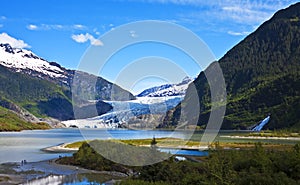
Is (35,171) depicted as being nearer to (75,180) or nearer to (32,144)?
(75,180)

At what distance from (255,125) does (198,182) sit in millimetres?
172306

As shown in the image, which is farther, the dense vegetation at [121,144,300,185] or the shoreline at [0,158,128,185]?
the shoreline at [0,158,128,185]

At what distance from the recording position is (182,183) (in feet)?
91.8

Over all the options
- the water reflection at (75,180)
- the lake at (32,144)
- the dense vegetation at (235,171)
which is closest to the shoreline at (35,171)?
the water reflection at (75,180)

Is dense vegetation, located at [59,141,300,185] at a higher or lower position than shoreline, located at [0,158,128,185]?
higher

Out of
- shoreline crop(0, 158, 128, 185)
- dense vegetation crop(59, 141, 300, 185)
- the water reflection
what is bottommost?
the water reflection

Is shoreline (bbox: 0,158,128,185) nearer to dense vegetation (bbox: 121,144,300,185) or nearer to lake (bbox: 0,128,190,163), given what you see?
lake (bbox: 0,128,190,163)

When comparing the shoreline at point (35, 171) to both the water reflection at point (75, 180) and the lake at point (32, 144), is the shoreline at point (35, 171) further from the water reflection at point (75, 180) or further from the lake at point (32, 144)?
the lake at point (32, 144)

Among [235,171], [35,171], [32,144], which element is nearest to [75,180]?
[35,171]

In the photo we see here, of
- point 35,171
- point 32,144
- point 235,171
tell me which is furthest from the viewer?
point 32,144

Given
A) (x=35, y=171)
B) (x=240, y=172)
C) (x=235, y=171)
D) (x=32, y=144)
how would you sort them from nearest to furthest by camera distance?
(x=240, y=172) < (x=235, y=171) < (x=35, y=171) < (x=32, y=144)

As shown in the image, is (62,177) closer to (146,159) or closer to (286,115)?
(146,159)

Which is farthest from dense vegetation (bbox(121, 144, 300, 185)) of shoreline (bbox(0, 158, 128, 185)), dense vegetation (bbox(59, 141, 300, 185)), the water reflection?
shoreline (bbox(0, 158, 128, 185))

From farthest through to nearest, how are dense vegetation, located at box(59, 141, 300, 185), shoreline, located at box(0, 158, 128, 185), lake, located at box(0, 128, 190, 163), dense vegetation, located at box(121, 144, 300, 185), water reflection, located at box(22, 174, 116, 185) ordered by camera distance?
lake, located at box(0, 128, 190, 163) < shoreline, located at box(0, 158, 128, 185) < water reflection, located at box(22, 174, 116, 185) < dense vegetation, located at box(59, 141, 300, 185) < dense vegetation, located at box(121, 144, 300, 185)
